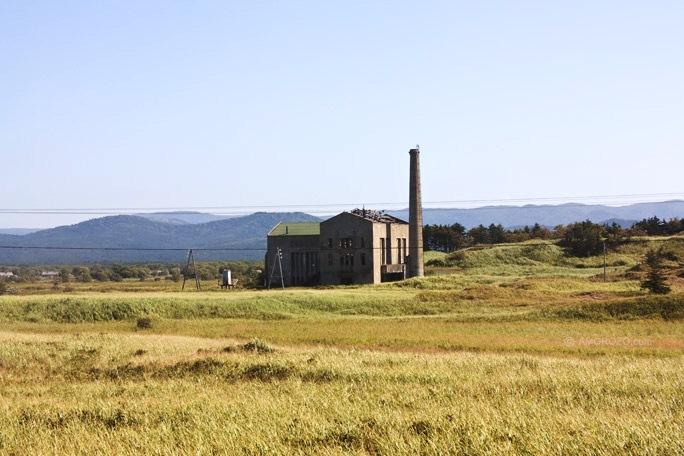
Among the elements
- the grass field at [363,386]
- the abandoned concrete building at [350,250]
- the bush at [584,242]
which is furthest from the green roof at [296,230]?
the grass field at [363,386]

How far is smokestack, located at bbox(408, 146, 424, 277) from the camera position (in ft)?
288

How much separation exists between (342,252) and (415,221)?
355 inches

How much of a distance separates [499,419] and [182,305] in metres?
42.7

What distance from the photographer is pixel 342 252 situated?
86.9 m

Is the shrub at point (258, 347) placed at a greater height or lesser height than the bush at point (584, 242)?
lesser

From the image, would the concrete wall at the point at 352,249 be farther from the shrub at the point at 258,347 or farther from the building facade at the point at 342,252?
the shrub at the point at 258,347

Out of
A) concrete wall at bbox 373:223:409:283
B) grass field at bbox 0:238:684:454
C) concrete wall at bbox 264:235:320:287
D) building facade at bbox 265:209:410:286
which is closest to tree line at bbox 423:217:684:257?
concrete wall at bbox 373:223:409:283

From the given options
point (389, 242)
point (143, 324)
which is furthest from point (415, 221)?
point (143, 324)

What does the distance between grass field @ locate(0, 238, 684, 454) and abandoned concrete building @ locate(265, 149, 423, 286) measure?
39217 millimetres

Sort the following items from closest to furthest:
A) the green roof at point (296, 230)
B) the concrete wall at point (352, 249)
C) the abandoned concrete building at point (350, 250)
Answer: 1. the concrete wall at point (352, 249)
2. the abandoned concrete building at point (350, 250)
3. the green roof at point (296, 230)

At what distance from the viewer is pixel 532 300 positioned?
56344 millimetres

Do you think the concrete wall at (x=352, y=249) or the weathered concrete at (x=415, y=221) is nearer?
the concrete wall at (x=352, y=249)

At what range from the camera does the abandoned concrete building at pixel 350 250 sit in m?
86.1

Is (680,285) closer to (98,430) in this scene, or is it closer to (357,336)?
(357,336)
